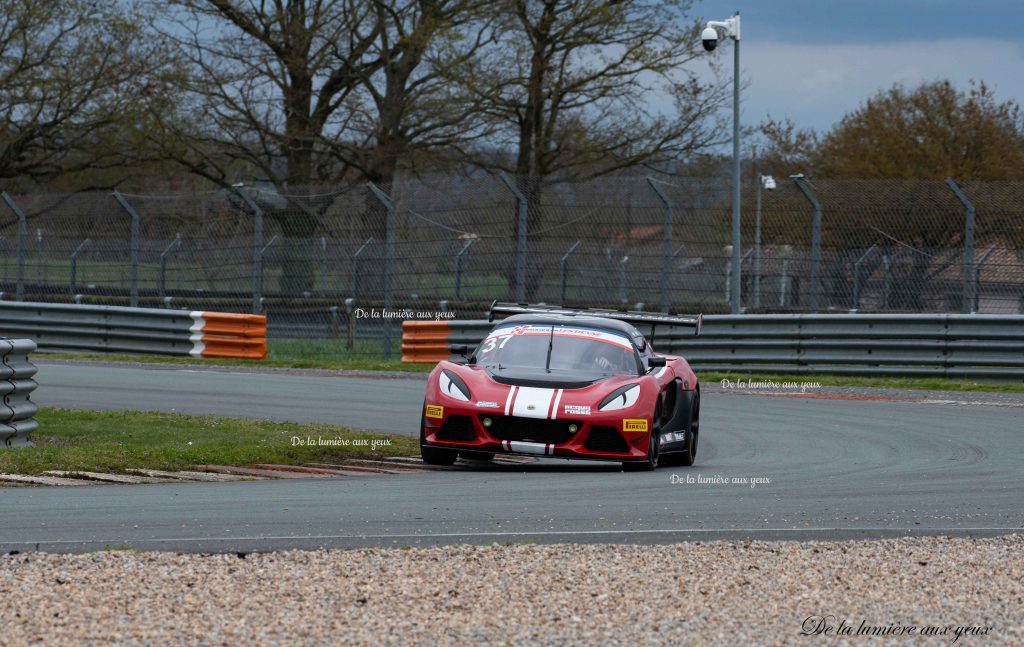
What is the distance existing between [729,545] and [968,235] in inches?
557

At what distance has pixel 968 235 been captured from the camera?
20438mm

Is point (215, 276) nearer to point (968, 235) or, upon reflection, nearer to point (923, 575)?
point (968, 235)

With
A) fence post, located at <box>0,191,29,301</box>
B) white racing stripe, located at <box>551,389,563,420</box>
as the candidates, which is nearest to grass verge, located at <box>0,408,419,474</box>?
white racing stripe, located at <box>551,389,563,420</box>

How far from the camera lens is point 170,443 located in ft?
38.2

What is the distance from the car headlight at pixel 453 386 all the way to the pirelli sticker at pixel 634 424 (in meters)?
1.21

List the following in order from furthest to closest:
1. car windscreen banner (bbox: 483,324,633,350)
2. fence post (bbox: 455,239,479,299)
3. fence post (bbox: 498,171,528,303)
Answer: fence post (bbox: 455,239,479,299), fence post (bbox: 498,171,528,303), car windscreen banner (bbox: 483,324,633,350)

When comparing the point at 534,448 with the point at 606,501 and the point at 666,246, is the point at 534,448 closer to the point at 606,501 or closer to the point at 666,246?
the point at 606,501

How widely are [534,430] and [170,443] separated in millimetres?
3077

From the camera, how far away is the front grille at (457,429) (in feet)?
35.5

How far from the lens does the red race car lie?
35.2 ft

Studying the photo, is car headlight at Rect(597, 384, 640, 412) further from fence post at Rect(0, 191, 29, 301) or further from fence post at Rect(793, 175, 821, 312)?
fence post at Rect(0, 191, 29, 301)

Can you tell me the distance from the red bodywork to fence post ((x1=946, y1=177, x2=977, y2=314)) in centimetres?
1072

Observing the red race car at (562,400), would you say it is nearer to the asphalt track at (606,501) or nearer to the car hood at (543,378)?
the car hood at (543,378)

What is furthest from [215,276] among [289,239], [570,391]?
[570,391]
